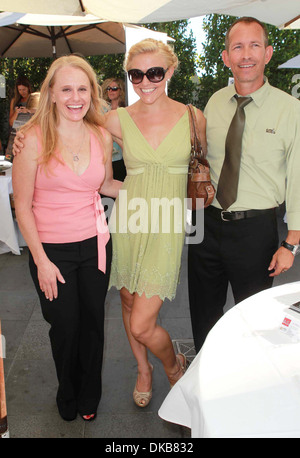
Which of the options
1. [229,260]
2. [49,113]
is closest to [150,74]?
[49,113]

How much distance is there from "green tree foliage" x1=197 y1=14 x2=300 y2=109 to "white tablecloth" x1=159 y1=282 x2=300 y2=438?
23.0 feet

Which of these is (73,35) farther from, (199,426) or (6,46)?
(199,426)

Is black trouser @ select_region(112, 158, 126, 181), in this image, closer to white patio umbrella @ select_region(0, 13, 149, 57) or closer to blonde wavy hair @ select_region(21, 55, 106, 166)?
blonde wavy hair @ select_region(21, 55, 106, 166)

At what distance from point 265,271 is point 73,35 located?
21.6 ft

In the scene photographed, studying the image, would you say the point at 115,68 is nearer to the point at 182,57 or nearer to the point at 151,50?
the point at 182,57

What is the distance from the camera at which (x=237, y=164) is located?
6.88 ft

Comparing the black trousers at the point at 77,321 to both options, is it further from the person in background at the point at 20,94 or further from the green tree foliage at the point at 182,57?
the green tree foliage at the point at 182,57

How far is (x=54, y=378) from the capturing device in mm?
2656

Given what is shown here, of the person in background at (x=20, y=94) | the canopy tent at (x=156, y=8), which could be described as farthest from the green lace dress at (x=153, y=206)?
the person in background at (x=20, y=94)

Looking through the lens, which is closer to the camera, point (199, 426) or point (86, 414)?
point (199, 426)

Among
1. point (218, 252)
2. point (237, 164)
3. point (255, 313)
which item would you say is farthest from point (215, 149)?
point (255, 313)

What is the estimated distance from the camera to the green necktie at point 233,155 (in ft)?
6.85

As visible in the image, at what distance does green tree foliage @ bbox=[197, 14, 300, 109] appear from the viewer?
24.8ft
